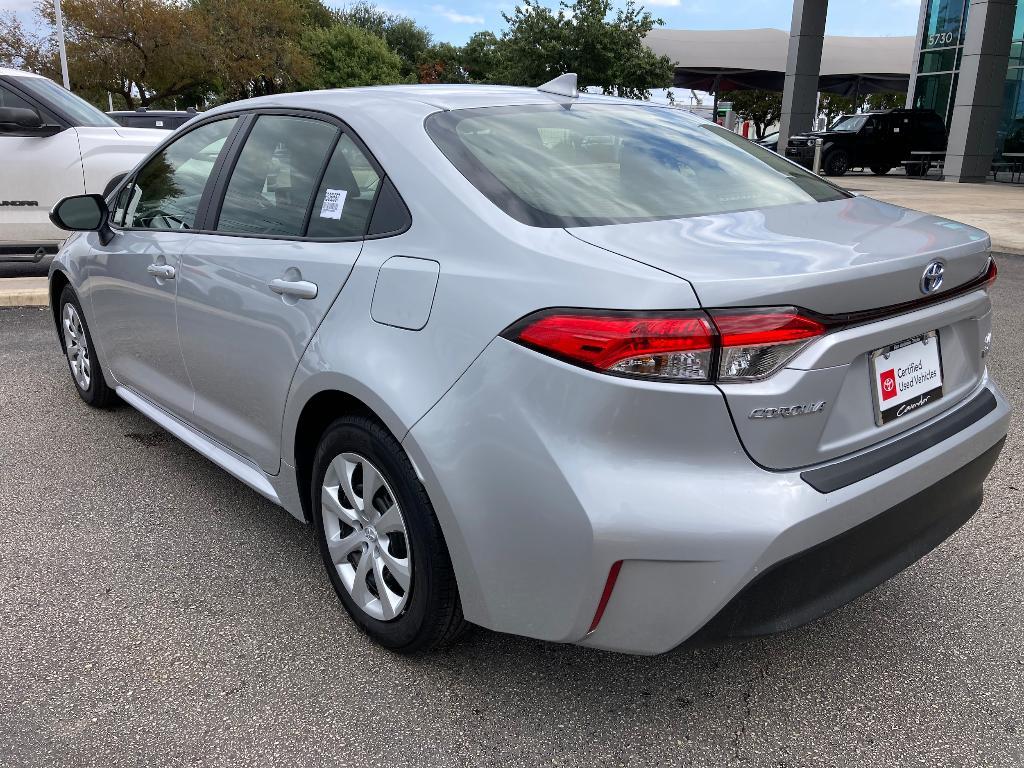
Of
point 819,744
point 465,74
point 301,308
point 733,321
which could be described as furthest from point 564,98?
point 465,74

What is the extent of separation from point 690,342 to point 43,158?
8.10 m

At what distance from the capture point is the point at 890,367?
2137 mm

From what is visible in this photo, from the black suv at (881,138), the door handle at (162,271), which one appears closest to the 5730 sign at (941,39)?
the black suv at (881,138)

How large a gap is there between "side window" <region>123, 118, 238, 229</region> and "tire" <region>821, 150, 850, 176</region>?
81.7ft

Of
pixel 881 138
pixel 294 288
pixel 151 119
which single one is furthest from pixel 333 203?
pixel 881 138

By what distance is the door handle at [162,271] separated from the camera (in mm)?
3332

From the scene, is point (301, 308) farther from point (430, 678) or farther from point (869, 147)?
point (869, 147)

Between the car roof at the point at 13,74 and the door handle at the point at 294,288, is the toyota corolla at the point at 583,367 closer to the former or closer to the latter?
the door handle at the point at 294,288

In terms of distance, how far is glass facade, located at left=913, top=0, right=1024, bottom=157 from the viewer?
76.2ft

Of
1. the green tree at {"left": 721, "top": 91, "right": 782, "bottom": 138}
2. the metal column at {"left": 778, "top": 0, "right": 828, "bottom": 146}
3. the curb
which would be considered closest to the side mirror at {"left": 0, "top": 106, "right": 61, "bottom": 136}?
the curb

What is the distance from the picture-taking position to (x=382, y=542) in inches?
97.2

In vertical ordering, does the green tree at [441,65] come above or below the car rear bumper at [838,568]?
above

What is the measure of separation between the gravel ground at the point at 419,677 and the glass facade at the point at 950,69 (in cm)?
2418

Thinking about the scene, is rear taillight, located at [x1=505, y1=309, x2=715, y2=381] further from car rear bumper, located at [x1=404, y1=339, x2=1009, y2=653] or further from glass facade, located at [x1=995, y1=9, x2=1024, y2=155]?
glass facade, located at [x1=995, y1=9, x2=1024, y2=155]
